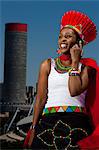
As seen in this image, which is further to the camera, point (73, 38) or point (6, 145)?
point (6, 145)

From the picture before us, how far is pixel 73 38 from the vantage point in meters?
3.16

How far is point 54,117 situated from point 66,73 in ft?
1.19

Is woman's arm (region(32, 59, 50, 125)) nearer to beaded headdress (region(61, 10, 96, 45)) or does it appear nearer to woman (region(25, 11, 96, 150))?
woman (region(25, 11, 96, 150))

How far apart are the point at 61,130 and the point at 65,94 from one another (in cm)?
29

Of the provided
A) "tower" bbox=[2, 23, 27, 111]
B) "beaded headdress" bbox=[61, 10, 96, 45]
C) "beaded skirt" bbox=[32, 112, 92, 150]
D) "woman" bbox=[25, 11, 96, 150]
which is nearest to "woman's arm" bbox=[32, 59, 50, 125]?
"woman" bbox=[25, 11, 96, 150]

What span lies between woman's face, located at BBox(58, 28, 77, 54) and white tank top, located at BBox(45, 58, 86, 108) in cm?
22

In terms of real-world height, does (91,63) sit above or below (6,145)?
above

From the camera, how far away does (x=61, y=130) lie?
3029 millimetres

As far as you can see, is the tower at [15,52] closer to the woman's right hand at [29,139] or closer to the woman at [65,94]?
the woman at [65,94]

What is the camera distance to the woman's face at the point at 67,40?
3.16m

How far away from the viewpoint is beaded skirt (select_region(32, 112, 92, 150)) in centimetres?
300

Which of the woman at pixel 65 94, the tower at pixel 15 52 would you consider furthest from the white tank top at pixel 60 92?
the tower at pixel 15 52

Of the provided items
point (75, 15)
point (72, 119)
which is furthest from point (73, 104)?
point (75, 15)

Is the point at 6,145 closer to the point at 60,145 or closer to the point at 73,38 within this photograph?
the point at 60,145
